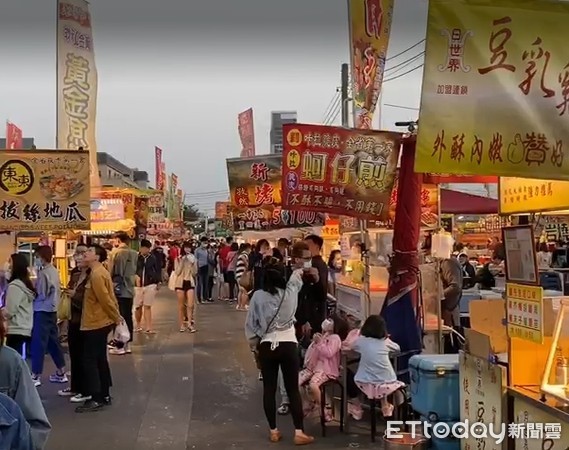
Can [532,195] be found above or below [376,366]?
above

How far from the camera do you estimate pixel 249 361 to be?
36.6ft

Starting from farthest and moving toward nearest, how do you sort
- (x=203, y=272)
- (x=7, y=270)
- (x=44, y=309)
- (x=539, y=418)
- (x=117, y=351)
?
(x=203, y=272) < (x=117, y=351) < (x=7, y=270) < (x=44, y=309) < (x=539, y=418)

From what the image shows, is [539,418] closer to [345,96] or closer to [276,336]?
[276,336]

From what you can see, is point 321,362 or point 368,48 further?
point 368,48

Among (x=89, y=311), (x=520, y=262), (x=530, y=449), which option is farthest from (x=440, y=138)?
(x=89, y=311)

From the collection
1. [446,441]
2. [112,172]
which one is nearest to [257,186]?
[446,441]

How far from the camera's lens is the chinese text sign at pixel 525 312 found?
450 centimetres

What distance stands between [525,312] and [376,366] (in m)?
2.14

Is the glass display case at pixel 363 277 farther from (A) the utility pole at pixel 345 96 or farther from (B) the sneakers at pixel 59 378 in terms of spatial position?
(A) the utility pole at pixel 345 96

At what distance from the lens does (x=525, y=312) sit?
466 centimetres

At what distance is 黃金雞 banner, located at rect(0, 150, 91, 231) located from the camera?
845 cm

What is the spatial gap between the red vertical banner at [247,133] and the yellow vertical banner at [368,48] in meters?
13.0

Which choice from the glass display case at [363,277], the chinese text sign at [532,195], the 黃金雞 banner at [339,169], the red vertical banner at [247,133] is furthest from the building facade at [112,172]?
the chinese text sign at [532,195]

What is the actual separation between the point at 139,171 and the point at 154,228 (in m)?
59.9
